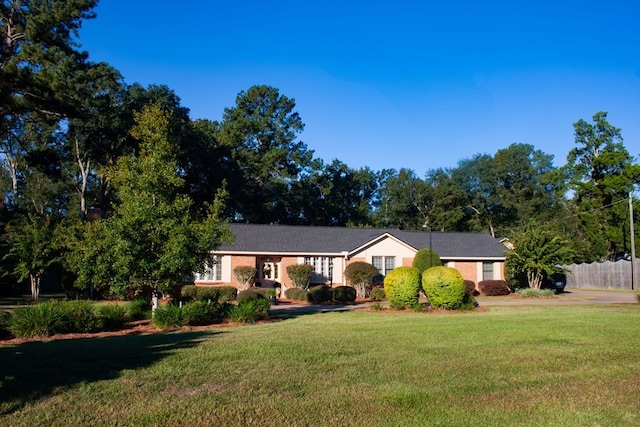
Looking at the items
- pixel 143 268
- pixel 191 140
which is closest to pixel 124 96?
pixel 191 140

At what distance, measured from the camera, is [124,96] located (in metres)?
42.6

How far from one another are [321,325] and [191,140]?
34212 millimetres

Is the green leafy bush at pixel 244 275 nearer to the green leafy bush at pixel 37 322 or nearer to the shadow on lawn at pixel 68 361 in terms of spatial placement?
the green leafy bush at pixel 37 322

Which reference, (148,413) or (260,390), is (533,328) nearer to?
(260,390)

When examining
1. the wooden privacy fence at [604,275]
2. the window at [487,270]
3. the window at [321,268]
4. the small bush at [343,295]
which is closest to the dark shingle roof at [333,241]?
the window at [321,268]

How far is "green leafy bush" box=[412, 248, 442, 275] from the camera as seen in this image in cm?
3344

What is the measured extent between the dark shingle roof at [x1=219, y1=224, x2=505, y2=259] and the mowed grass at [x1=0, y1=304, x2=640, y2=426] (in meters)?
19.9

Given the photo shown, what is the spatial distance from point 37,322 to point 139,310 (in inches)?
166

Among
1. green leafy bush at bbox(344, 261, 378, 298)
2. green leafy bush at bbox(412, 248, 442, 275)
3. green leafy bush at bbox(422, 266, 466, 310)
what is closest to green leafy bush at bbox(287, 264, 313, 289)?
green leafy bush at bbox(344, 261, 378, 298)

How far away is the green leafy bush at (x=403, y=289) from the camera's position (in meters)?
21.6

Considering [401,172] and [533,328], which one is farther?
[401,172]

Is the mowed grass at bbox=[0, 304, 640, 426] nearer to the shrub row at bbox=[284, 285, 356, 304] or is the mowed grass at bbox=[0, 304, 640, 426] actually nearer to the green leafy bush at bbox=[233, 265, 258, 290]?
the shrub row at bbox=[284, 285, 356, 304]

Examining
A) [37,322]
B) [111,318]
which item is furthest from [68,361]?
[111,318]

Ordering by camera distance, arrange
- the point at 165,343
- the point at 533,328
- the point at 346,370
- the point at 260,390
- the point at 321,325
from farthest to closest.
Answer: the point at 321,325
the point at 533,328
the point at 165,343
the point at 346,370
the point at 260,390
